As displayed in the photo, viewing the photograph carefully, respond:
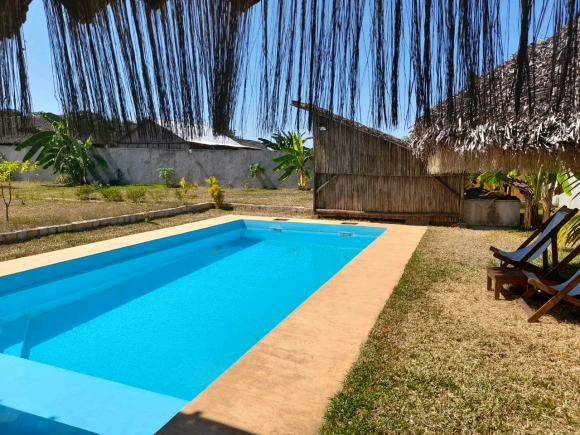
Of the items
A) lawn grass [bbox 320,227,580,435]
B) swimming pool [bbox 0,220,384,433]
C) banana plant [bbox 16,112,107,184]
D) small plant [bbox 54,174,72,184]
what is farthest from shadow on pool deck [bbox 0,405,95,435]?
small plant [bbox 54,174,72,184]

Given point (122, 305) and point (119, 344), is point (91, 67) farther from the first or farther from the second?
point (122, 305)

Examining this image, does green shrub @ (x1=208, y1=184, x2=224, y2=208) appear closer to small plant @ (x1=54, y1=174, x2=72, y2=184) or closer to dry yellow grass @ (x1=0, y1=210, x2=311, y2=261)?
dry yellow grass @ (x1=0, y1=210, x2=311, y2=261)

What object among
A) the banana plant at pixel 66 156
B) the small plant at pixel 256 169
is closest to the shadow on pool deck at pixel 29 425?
the small plant at pixel 256 169

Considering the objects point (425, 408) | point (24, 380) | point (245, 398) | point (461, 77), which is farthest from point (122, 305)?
point (461, 77)

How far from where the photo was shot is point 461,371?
10.9ft

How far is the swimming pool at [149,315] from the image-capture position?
12.2ft

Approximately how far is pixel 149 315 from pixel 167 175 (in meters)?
16.7

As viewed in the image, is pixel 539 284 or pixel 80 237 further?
pixel 80 237

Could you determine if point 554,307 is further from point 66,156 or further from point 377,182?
point 66,156

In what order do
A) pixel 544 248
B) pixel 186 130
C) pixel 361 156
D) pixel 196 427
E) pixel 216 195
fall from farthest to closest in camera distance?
pixel 216 195, pixel 361 156, pixel 544 248, pixel 196 427, pixel 186 130

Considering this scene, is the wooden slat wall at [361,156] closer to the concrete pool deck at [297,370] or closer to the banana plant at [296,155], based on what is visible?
the banana plant at [296,155]

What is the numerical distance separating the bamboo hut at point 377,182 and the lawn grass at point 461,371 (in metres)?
6.91

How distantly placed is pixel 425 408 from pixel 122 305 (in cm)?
570

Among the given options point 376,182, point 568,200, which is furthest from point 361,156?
point 568,200
